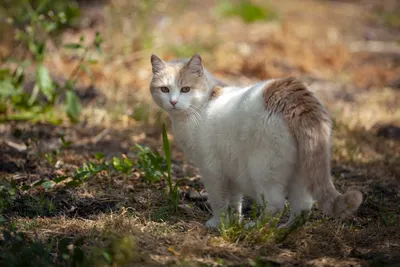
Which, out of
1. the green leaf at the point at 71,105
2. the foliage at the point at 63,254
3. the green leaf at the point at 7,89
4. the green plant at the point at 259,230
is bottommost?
the foliage at the point at 63,254

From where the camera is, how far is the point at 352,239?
281 cm

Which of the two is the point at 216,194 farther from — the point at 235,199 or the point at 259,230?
the point at 259,230

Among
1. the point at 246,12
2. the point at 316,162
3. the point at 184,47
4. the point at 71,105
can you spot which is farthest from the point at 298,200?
the point at 246,12

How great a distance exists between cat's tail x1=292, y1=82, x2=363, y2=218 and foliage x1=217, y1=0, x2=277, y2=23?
6.36m

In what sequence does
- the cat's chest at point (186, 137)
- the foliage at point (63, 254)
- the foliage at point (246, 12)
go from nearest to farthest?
the foliage at point (63, 254) < the cat's chest at point (186, 137) < the foliage at point (246, 12)

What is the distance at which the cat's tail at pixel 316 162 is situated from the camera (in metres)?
2.56

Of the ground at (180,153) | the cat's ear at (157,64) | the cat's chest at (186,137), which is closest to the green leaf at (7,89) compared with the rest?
the ground at (180,153)

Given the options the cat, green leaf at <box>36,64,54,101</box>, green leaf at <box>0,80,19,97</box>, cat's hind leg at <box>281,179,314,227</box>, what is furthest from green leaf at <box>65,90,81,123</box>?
cat's hind leg at <box>281,179,314,227</box>

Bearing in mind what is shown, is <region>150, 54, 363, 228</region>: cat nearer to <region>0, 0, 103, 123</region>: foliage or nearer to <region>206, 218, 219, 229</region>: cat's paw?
<region>206, 218, 219, 229</region>: cat's paw

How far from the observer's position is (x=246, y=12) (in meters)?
8.84

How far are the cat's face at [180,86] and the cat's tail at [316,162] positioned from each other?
0.75m

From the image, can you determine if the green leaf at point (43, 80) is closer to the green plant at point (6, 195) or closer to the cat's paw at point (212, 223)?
the green plant at point (6, 195)

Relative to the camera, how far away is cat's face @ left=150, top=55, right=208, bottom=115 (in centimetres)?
309

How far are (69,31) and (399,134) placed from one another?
4.84m
